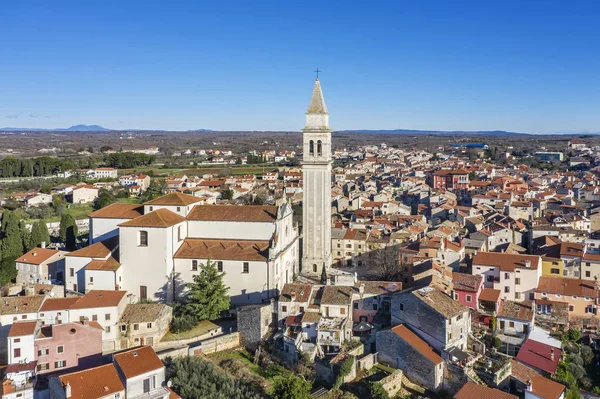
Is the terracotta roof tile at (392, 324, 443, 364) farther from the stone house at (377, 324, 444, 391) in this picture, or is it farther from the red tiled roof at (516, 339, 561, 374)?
the red tiled roof at (516, 339, 561, 374)

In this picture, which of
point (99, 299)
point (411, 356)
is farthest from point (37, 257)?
point (411, 356)

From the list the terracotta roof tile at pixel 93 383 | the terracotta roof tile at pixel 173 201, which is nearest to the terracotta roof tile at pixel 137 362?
the terracotta roof tile at pixel 93 383

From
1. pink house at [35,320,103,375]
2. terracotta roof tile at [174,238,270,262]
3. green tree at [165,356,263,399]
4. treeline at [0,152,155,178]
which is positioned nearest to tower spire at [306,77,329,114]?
terracotta roof tile at [174,238,270,262]

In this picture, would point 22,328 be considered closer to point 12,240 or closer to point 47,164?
point 12,240

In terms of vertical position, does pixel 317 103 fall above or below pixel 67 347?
above

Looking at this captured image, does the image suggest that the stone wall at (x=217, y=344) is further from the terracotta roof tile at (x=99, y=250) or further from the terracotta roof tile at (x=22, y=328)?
the terracotta roof tile at (x=99, y=250)

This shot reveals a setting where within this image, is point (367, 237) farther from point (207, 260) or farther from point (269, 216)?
point (207, 260)
